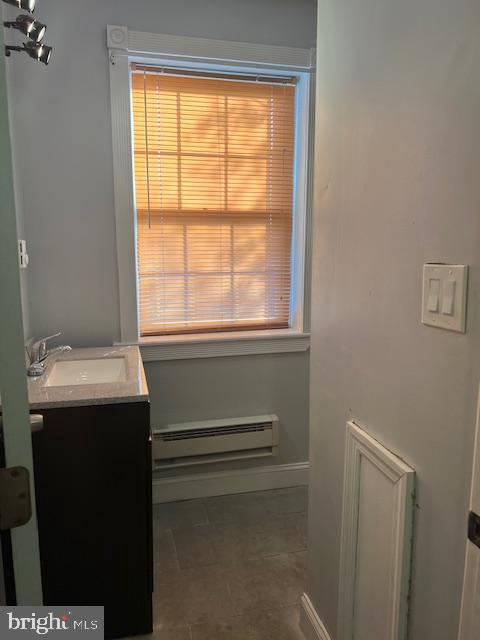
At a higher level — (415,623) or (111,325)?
(111,325)

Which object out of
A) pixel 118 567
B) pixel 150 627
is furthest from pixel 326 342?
pixel 150 627

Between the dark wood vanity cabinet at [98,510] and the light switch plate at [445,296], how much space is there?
42.8 inches

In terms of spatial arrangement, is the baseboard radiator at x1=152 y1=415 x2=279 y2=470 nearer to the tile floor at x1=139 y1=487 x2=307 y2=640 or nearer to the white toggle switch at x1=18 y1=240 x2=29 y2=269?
the tile floor at x1=139 y1=487 x2=307 y2=640

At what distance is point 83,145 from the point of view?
2.40 m

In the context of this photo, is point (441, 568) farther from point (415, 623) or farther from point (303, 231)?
point (303, 231)

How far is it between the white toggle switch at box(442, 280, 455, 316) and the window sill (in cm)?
187

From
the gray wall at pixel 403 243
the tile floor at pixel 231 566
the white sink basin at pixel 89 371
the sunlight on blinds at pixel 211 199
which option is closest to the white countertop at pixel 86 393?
the white sink basin at pixel 89 371

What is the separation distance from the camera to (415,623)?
1062 mm

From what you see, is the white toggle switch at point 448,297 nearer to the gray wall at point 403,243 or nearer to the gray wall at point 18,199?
the gray wall at point 403,243

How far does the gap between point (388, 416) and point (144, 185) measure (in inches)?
76.5

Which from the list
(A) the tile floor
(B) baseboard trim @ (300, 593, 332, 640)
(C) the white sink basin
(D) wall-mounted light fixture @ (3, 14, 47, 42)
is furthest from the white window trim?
(B) baseboard trim @ (300, 593, 332, 640)

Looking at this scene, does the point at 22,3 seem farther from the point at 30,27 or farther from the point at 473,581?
the point at 473,581

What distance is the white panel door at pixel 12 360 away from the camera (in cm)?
69

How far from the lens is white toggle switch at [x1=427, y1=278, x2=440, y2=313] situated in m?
0.94
